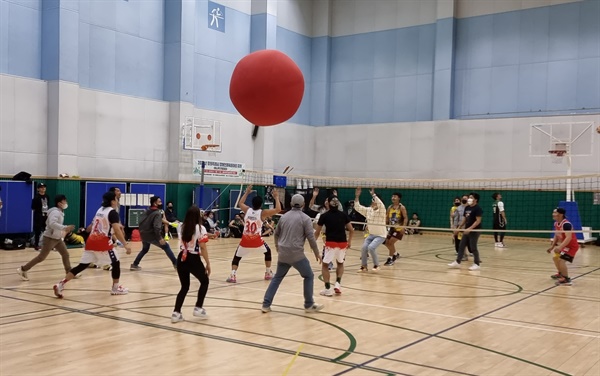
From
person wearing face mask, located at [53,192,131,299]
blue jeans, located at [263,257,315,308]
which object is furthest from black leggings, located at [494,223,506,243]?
person wearing face mask, located at [53,192,131,299]

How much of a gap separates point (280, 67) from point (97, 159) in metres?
14.3

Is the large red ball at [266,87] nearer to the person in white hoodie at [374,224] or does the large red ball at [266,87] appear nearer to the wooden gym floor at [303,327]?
the wooden gym floor at [303,327]

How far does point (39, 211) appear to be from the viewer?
18.8 meters

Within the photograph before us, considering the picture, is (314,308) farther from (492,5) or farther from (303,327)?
(492,5)

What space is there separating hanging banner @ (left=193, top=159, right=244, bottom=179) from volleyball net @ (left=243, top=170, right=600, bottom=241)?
0.73 m

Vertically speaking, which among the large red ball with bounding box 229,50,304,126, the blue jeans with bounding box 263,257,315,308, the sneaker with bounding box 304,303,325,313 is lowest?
the sneaker with bounding box 304,303,325,313

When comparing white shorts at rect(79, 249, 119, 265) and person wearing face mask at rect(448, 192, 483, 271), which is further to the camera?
person wearing face mask at rect(448, 192, 483, 271)

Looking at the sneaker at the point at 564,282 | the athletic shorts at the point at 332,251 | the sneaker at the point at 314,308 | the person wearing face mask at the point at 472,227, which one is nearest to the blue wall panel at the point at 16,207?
the athletic shorts at the point at 332,251

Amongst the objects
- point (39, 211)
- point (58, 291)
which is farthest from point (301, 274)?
point (39, 211)

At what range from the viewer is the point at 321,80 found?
3269cm

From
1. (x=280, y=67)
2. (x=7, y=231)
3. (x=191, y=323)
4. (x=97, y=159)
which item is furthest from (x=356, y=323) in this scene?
(x=97, y=159)

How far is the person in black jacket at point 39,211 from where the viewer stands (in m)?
18.8

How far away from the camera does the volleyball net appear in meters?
25.2

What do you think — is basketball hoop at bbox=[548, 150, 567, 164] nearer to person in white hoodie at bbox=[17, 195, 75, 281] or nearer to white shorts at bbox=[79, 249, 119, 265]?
white shorts at bbox=[79, 249, 119, 265]
